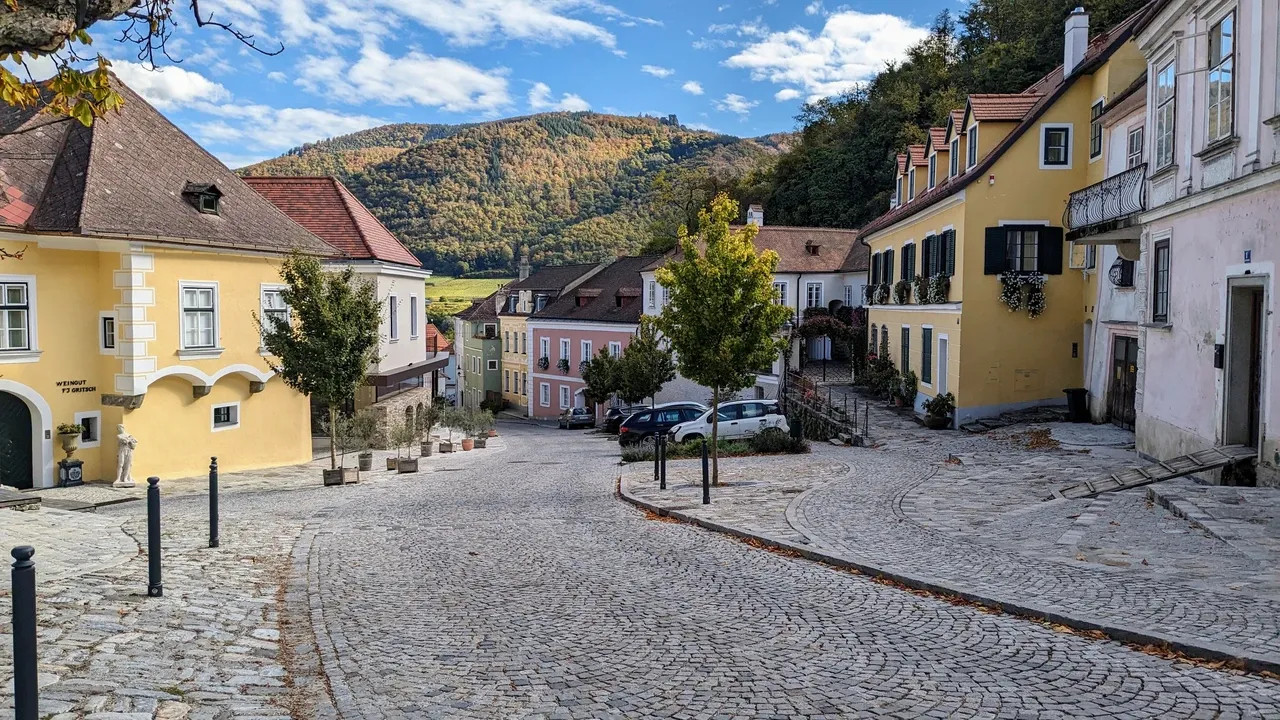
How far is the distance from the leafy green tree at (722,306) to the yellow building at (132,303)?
1052 cm

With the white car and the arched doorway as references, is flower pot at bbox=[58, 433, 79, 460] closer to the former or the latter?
the arched doorway

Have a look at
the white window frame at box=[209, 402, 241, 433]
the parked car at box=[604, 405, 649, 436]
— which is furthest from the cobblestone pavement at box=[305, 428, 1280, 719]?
the parked car at box=[604, 405, 649, 436]

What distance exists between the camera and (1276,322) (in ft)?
37.8

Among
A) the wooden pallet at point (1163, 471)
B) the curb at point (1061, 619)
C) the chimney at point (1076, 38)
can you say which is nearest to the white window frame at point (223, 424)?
the curb at point (1061, 619)

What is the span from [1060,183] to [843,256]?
2297cm

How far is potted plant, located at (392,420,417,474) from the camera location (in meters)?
21.5

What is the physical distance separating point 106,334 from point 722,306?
13391 mm

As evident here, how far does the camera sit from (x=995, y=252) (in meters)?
23.9

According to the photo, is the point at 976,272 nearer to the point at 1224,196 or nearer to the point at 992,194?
the point at 992,194

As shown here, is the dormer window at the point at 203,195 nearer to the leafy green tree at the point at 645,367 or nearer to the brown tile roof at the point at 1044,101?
the brown tile roof at the point at 1044,101

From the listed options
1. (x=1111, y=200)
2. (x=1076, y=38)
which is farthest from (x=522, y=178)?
(x=1111, y=200)

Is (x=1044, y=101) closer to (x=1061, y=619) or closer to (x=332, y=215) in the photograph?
(x=1061, y=619)

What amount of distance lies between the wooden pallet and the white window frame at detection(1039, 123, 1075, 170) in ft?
41.1

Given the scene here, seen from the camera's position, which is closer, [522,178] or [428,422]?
[428,422]
